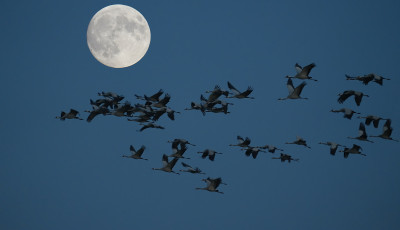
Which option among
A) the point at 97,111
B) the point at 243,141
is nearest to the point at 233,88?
the point at 243,141

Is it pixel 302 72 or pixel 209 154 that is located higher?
pixel 302 72

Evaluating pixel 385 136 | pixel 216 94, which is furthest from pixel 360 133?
pixel 216 94

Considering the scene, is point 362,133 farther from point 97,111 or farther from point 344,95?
point 97,111

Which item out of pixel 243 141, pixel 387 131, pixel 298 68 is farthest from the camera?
pixel 243 141

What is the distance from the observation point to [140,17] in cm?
8400

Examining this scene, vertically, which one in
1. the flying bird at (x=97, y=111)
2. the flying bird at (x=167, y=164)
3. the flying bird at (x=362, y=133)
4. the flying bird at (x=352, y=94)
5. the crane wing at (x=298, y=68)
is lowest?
the flying bird at (x=167, y=164)

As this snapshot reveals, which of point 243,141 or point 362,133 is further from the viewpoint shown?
point 243,141

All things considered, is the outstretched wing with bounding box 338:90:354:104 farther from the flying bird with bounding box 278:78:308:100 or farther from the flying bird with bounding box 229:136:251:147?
the flying bird with bounding box 229:136:251:147

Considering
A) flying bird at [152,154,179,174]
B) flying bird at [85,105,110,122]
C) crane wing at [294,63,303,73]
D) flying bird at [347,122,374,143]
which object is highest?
crane wing at [294,63,303,73]

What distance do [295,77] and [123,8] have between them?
60.1 ft

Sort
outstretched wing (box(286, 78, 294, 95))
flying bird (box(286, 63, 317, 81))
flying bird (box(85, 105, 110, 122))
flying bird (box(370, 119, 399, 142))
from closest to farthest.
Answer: flying bird (box(286, 63, 317, 81)), flying bird (box(370, 119, 399, 142)), outstretched wing (box(286, 78, 294, 95)), flying bird (box(85, 105, 110, 122))

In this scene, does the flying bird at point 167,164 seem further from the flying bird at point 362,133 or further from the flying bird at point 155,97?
the flying bird at point 362,133

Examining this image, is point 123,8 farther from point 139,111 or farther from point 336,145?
point 336,145

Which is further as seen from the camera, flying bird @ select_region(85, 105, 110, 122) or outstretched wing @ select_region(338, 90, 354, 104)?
flying bird @ select_region(85, 105, 110, 122)
